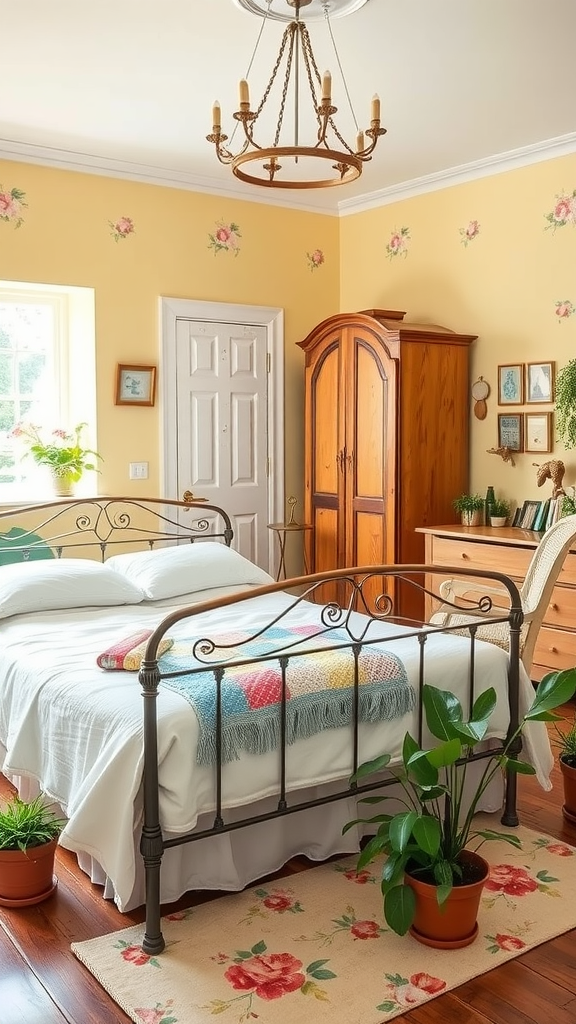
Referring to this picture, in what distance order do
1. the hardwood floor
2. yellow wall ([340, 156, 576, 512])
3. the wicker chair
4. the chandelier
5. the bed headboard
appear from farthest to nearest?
yellow wall ([340, 156, 576, 512]) < the bed headboard < the wicker chair < the chandelier < the hardwood floor

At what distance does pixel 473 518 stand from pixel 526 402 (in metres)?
0.69

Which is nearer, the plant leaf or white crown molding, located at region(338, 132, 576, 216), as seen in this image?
the plant leaf

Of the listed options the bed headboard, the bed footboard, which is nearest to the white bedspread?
the bed footboard

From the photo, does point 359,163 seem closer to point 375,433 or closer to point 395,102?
point 395,102

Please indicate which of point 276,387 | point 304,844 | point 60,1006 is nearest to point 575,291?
point 276,387

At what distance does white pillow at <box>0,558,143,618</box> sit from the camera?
12.2 ft

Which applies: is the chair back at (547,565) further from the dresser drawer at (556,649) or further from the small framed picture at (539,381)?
the small framed picture at (539,381)

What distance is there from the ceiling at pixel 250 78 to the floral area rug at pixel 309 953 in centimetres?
290

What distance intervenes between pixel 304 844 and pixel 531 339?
10.4ft

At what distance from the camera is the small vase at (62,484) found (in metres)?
5.09

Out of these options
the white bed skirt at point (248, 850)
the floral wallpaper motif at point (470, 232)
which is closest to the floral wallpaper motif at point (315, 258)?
the floral wallpaper motif at point (470, 232)

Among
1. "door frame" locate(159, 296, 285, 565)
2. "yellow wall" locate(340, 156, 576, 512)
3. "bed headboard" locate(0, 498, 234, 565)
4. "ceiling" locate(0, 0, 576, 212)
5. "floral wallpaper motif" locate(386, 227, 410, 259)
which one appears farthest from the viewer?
"floral wallpaper motif" locate(386, 227, 410, 259)

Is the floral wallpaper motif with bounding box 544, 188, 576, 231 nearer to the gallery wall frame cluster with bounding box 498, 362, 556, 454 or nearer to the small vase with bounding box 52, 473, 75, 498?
the gallery wall frame cluster with bounding box 498, 362, 556, 454

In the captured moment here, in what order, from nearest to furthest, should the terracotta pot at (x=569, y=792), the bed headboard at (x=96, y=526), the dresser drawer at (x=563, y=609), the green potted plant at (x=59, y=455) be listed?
the terracotta pot at (x=569, y=792), the dresser drawer at (x=563, y=609), the bed headboard at (x=96, y=526), the green potted plant at (x=59, y=455)
